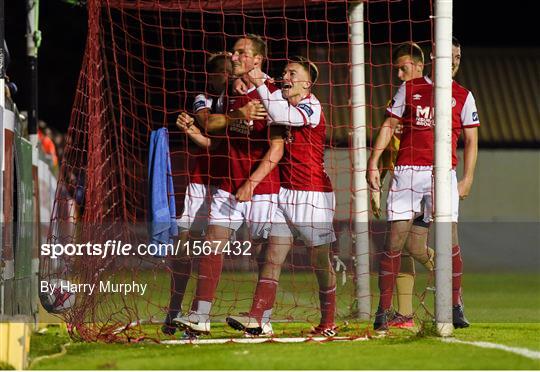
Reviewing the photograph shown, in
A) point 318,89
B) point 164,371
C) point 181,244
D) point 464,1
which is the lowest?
point 164,371

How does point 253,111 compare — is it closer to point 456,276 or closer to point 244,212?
point 244,212

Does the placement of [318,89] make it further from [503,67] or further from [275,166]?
[275,166]

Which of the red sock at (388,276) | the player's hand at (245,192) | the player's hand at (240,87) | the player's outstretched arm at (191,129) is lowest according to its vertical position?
the red sock at (388,276)

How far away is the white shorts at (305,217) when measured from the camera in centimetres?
898

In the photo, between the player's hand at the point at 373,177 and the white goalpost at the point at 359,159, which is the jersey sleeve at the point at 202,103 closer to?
the player's hand at the point at 373,177

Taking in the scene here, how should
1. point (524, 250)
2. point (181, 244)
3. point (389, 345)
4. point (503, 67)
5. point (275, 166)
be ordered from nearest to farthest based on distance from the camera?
point (389, 345) < point (275, 166) < point (181, 244) < point (524, 250) < point (503, 67)

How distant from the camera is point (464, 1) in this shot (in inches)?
992

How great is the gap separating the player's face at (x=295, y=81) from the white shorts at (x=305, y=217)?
0.66 m

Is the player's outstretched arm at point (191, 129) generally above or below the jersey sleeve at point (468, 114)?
below

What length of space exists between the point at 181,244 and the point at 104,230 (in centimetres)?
102

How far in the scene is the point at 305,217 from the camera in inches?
354

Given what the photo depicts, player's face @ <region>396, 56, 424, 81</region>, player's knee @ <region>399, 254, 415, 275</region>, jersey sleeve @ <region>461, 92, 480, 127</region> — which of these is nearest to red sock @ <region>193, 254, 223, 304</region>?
player's knee @ <region>399, 254, 415, 275</region>

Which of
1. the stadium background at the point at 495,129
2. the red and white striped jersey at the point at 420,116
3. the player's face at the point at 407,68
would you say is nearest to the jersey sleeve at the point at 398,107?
the red and white striped jersey at the point at 420,116

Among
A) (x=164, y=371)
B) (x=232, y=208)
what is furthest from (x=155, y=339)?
(x=164, y=371)
